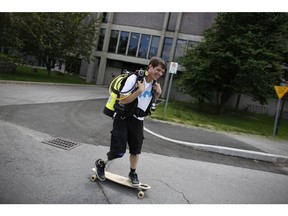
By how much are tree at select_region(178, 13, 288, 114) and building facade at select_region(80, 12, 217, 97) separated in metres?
9.75

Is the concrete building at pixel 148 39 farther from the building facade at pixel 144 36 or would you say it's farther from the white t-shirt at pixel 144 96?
the white t-shirt at pixel 144 96

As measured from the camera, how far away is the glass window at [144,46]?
86.9 feet

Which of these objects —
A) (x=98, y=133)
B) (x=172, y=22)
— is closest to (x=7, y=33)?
(x=98, y=133)

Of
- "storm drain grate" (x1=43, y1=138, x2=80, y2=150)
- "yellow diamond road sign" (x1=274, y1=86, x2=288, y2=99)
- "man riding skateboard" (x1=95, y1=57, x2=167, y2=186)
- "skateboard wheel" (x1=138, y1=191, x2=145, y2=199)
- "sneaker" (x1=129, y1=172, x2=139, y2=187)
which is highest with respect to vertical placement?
"yellow diamond road sign" (x1=274, y1=86, x2=288, y2=99)

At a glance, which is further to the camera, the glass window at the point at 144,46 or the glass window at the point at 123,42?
the glass window at the point at 123,42

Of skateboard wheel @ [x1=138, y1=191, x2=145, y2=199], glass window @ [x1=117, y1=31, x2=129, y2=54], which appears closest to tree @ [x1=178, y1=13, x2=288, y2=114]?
skateboard wheel @ [x1=138, y1=191, x2=145, y2=199]

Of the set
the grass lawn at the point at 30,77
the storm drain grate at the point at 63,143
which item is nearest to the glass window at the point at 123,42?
the grass lawn at the point at 30,77

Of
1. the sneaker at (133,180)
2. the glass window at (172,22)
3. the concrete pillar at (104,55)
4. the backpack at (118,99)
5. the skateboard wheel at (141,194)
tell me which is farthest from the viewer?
the concrete pillar at (104,55)

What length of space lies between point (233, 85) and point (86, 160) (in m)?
12.6

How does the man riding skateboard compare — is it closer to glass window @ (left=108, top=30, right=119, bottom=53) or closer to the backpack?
the backpack

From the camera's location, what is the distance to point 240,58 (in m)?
13.9

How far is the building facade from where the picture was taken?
2509cm

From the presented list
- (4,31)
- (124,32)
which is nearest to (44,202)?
(4,31)

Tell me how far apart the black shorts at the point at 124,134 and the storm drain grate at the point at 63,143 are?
1831 mm
